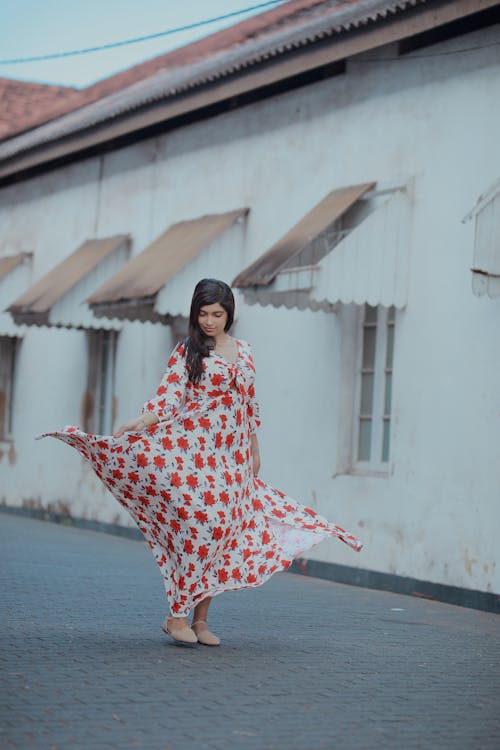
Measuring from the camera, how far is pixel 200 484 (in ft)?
24.9

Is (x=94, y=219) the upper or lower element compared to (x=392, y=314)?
upper

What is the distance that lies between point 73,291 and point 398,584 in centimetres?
659

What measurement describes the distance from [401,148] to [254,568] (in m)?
5.31

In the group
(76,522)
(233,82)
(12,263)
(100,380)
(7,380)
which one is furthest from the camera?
(7,380)

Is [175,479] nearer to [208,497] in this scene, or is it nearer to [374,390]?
[208,497]

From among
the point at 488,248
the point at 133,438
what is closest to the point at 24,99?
the point at 488,248

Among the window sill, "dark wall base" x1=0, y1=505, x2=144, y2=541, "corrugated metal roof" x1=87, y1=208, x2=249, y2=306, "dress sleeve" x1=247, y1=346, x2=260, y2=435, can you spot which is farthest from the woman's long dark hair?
"dark wall base" x1=0, y1=505, x2=144, y2=541

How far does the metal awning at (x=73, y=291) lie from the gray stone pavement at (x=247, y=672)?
20.0 feet

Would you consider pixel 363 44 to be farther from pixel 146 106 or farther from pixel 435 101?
pixel 146 106

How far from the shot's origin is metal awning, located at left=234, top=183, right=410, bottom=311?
11.4 metres

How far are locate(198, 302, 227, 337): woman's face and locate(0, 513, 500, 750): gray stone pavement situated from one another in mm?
1654

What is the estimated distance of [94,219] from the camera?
1858 centimetres

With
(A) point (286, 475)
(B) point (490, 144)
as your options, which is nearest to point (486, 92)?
(B) point (490, 144)

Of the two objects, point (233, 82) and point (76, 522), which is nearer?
point (233, 82)
